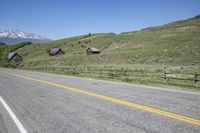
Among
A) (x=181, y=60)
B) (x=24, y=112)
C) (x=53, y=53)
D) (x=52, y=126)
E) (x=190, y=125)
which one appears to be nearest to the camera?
(x=190, y=125)

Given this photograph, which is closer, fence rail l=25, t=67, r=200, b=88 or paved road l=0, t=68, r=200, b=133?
paved road l=0, t=68, r=200, b=133

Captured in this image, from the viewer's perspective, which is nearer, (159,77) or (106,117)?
(106,117)

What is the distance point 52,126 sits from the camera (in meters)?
6.74

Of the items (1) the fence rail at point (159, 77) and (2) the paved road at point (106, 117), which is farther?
(1) the fence rail at point (159, 77)

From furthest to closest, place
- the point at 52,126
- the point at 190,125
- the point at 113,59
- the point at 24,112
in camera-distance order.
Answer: the point at 113,59, the point at 24,112, the point at 52,126, the point at 190,125

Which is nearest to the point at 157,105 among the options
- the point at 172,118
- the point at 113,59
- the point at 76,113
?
the point at 172,118

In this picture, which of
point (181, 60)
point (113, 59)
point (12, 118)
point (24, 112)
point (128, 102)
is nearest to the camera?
point (12, 118)

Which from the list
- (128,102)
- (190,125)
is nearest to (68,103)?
(128,102)

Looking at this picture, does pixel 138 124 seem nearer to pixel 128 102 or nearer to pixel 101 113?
pixel 101 113

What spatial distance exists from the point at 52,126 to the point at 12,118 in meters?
2.07

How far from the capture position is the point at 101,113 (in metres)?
7.96

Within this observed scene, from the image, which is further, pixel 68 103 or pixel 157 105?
pixel 68 103

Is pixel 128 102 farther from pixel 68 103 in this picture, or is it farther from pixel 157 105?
pixel 68 103

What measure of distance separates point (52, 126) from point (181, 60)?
42497 millimetres
